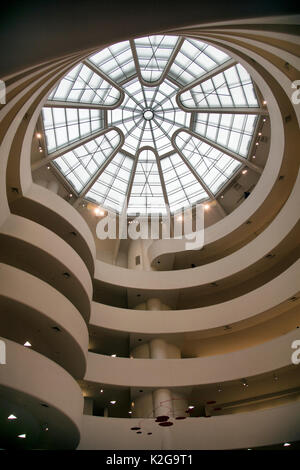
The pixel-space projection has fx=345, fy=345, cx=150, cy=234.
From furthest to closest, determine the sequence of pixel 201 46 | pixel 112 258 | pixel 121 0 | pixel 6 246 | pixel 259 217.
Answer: pixel 112 258
pixel 259 217
pixel 201 46
pixel 6 246
pixel 121 0

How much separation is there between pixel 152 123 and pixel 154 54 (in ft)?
19.6

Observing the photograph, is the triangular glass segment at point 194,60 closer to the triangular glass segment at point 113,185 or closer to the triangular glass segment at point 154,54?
the triangular glass segment at point 154,54

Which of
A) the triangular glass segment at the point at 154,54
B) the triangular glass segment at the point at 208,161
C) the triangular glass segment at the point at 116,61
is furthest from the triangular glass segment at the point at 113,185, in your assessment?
the triangular glass segment at the point at 154,54

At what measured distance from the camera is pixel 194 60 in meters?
24.6

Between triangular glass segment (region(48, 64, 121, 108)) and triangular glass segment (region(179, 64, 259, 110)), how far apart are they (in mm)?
5645

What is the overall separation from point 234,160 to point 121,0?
1021 inches

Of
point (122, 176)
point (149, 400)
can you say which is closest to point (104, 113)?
point (122, 176)

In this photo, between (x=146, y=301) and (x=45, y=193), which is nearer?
(x=45, y=193)

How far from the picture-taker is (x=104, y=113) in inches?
1072

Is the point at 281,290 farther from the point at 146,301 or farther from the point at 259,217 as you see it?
the point at 146,301

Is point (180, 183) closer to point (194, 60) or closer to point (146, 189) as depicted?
point (146, 189)

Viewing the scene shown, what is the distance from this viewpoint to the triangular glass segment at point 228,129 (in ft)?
86.7

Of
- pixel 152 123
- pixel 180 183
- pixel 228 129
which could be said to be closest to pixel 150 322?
pixel 180 183

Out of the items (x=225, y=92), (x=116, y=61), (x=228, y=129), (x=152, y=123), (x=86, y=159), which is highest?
(x=152, y=123)
